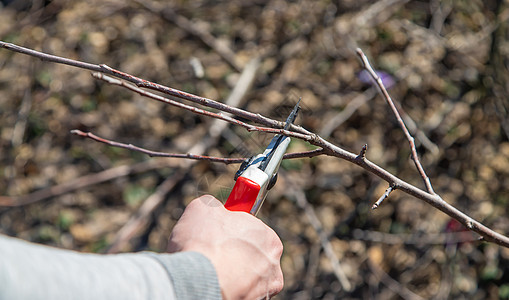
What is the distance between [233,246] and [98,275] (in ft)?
0.83

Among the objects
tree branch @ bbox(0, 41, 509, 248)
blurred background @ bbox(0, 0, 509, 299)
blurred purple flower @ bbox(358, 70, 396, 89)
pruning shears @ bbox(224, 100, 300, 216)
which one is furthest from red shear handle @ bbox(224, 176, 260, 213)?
blurred purple flower @ bbox(358, 70, 396, 89)

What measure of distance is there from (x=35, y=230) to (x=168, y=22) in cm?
146

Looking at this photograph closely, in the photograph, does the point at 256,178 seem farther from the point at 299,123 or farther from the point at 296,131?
the point at 299,123

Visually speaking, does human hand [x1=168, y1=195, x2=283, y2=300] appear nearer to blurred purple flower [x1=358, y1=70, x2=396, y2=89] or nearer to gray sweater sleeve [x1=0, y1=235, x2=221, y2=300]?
gray sweater sleeve [x1=0, y1=235, x2=221, y2=300]

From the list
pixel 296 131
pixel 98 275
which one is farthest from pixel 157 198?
pixel 98 275

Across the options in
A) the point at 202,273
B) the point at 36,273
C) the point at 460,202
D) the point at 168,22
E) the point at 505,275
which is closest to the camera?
the point at 36,273

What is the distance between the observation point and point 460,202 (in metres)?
2.44

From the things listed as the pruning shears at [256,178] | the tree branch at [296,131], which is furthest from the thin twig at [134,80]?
the pruning shears at [256,178]

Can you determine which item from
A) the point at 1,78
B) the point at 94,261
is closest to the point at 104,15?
the point at 1,78

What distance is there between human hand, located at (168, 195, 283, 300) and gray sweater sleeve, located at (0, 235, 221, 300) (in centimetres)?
4

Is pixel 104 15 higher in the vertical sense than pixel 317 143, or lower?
lower

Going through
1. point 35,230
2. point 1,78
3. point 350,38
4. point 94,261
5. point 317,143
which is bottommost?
point 35,230

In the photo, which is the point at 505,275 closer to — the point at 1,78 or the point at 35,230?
the point at 35,230

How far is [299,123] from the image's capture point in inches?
86.8
